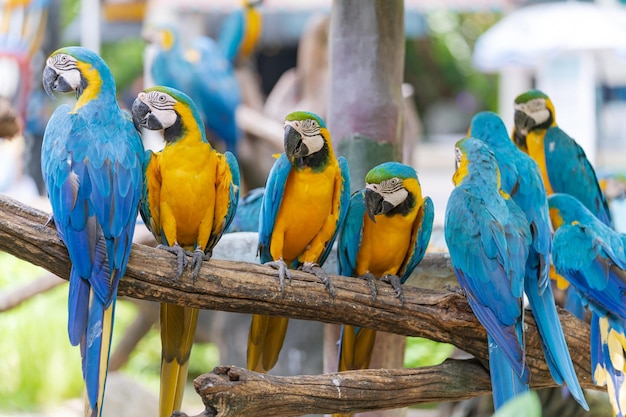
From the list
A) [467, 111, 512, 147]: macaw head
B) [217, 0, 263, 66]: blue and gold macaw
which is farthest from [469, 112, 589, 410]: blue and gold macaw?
[217, 0, 263, 66]: blue and gold macaw

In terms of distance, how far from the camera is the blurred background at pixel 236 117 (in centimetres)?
412

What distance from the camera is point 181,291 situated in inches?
74.5

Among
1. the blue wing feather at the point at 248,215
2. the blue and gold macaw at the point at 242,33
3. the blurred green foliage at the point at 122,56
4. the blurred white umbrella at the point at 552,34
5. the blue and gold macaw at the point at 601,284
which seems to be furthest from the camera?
the blurred green foliage at the point at 122,56

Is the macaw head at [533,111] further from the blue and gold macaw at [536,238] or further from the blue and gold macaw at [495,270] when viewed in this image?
the blue and gold macaw at [495,270]

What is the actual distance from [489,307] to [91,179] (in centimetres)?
102

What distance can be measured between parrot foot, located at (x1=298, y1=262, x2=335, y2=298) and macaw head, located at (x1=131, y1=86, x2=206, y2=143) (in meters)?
0.48

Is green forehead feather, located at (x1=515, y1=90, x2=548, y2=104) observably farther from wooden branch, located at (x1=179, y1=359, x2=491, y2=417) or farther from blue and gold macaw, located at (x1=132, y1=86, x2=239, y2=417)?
blue and gold macaw, located at (x1=132, y1=86, x2=239, y2=417)

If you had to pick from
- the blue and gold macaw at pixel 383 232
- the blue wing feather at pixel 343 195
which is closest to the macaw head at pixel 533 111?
the blue and gold macaw at pixel 383 232

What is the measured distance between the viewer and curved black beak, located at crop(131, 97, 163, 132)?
1.92 m

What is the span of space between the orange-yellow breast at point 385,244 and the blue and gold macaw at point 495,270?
4.7 inches

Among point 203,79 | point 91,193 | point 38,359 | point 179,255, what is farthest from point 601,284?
point 38,359

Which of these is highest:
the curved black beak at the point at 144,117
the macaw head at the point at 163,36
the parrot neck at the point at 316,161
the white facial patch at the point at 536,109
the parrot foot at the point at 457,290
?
the macaw head at the point at 163,36

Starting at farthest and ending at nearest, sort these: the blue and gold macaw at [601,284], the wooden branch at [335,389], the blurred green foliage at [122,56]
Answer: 1. the blurred green foliage at [122,56]
2. the blue and gold macaw at [601,284]
3. the wooden branch at [335,389]

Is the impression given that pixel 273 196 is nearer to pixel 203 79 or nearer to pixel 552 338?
pixel 552 338
